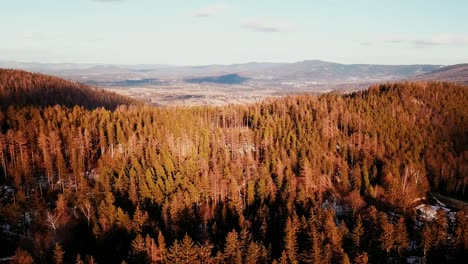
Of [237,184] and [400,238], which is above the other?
[400,238]

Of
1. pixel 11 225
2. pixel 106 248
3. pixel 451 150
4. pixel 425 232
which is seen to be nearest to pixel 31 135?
pixel 11 225

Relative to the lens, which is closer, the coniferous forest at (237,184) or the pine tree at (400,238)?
the coniferous forest at (237,184)

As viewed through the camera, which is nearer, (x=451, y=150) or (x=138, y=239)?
(x=138, y=239)

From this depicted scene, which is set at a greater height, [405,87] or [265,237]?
[405,87]

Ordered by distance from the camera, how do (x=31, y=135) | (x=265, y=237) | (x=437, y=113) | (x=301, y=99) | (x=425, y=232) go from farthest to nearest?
(x=301, y=99), (x=437, y=113), (x=31, y=135), (x=265, y=237), (x=425, y=232)

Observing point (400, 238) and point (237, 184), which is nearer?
point (400, 238)

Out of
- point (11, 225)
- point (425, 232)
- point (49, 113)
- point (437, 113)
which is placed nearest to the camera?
point (425, 232)

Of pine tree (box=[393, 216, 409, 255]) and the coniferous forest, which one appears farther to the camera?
pine tree (box=[393, 216, 409, 255])

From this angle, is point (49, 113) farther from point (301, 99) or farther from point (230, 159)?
point (301, 99)
